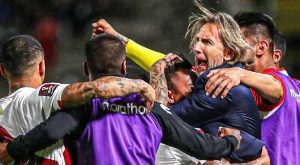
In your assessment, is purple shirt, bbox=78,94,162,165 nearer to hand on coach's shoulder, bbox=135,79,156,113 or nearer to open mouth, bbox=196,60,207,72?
hand on coach's shoulder, bbox=135,79,156,113

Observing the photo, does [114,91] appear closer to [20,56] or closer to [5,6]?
[20,56]

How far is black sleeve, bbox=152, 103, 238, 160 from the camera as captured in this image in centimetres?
398

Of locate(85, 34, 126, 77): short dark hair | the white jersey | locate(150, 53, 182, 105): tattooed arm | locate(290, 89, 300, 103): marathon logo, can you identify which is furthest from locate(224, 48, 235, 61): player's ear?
the white jersey

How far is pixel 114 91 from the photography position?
3.79m

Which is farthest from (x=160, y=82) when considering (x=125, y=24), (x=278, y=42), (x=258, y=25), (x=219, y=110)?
(x=125, y=24)

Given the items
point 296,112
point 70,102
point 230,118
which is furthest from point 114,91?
point 296,112

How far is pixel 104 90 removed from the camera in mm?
3773

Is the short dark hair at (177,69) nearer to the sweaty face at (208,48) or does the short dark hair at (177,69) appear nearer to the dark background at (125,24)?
the sweaty face at (208,48)

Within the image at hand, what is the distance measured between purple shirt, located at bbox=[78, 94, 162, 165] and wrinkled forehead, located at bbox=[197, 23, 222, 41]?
1125 millimetres

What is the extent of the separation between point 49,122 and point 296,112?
6.80ft

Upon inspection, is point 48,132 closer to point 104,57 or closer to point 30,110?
point 30,110

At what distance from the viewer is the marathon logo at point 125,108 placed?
3838 mm

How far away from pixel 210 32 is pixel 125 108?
1.23 metres

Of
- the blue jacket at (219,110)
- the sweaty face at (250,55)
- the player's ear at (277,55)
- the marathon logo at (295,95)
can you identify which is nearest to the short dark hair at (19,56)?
the blue jacket at (219,110)
